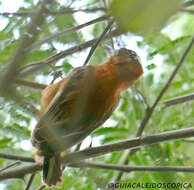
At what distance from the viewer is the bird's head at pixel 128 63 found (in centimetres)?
354

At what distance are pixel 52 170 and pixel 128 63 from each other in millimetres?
1271

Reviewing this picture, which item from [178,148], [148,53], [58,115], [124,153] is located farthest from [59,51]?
[178,148]

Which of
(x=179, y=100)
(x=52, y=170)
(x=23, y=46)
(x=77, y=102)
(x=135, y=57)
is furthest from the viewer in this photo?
(x=179, y=100)

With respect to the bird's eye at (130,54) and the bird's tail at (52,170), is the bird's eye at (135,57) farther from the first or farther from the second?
the bird's tail at (52,170)

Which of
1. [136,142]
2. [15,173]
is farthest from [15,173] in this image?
[136,142]

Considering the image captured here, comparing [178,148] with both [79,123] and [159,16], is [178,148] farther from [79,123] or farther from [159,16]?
[159,16]

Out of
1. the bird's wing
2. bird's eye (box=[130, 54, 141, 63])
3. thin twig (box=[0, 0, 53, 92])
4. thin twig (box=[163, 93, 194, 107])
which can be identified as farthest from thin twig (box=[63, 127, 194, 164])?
thin twig (box=[0, 0, 53, 92])

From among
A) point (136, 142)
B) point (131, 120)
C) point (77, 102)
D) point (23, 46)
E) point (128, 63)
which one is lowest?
point (131, 120)

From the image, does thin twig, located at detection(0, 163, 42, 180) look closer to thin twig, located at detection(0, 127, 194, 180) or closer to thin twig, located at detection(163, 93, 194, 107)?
thin twig, located at detection(0, 127, 194, 180)

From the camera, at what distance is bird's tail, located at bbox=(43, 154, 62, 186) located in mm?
3195

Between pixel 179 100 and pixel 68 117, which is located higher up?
pixel 68 117

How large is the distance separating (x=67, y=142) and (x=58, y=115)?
295mm

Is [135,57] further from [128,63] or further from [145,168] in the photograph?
[145,168]

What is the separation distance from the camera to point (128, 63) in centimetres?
365
